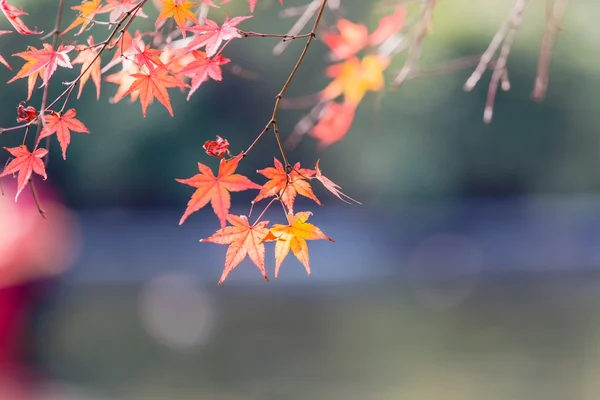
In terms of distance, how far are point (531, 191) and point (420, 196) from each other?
1.32 metres

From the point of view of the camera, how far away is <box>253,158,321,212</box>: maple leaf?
3.52 feet

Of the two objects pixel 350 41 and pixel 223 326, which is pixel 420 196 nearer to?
pixel 223 326

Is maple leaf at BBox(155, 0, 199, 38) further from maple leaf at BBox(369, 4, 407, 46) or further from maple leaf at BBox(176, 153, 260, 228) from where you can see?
maple leaf at BBox(369, 4, 407, 46)

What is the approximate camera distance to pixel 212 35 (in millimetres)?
1104

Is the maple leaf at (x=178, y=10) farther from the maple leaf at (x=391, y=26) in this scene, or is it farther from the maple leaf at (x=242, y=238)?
the maple leaf at (x=391, y=26)

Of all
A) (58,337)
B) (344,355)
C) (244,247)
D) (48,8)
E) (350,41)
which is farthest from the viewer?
(48,8)

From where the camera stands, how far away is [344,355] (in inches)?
175

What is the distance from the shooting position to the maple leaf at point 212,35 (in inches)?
42.2

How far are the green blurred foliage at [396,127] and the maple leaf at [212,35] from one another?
6.31m

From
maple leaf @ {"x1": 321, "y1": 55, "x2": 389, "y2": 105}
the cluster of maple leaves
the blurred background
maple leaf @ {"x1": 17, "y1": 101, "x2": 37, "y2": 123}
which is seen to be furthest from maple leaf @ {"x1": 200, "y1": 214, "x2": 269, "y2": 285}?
the blurred background

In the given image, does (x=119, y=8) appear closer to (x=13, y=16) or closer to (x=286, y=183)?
(x=13, y=16)

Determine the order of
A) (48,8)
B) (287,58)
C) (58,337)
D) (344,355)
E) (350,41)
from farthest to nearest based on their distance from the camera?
(287,58) → (48,8) → (58,337) → (344,355) → (350,41)

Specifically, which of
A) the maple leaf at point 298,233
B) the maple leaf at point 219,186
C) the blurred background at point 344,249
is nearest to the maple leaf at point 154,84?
the maple leaf at point 219,186

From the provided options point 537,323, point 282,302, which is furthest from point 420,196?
point 537,323
